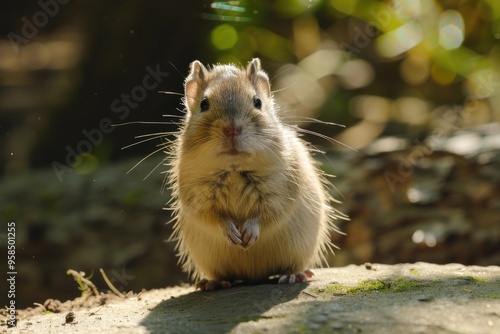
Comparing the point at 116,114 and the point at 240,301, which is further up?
the point at 116,114

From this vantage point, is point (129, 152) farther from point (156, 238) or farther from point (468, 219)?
point (468, 219)

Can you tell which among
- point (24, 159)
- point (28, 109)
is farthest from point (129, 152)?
point (28, 109)

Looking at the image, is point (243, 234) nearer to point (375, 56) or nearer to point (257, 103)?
point (257, 103)

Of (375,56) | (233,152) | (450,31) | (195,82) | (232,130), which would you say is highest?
(450,31)

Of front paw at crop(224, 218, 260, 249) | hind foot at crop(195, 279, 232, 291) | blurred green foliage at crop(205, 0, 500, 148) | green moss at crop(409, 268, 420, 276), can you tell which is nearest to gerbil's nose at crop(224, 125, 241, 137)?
front paw at crop(224, 218, 260, 249)

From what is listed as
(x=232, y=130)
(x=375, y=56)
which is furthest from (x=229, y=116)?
(x=375, y=56)

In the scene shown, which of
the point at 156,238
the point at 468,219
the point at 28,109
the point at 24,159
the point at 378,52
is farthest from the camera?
the point at 378,52
